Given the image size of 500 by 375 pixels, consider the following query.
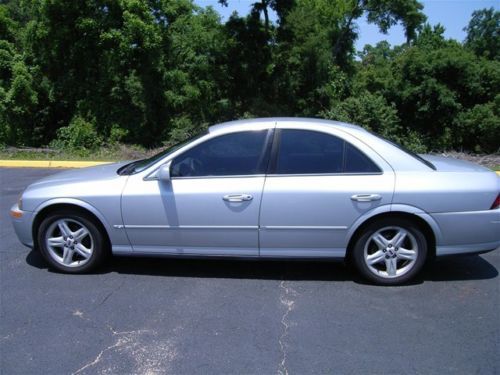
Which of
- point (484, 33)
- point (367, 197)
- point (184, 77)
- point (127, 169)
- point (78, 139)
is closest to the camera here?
point (367, 197)

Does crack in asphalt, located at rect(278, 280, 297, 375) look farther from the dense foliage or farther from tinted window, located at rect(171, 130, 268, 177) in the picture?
the dense foliage

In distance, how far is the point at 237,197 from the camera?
4.33 metres

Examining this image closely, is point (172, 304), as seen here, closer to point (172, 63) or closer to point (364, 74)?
point (172, 63)

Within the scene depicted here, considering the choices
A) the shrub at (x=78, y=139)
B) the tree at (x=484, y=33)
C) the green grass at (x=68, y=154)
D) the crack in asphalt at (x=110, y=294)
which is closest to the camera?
the crack in asphalt at (x=110, y=294)

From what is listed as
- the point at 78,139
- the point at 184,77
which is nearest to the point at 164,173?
the point at 78,139

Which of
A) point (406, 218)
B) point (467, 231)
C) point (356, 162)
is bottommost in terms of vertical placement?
point (467, 231)

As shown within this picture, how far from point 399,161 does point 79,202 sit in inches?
117

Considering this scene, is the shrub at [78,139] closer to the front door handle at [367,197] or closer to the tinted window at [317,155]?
the tinted window at [317,155]

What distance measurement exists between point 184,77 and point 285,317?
19019mm

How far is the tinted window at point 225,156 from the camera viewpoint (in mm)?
4469

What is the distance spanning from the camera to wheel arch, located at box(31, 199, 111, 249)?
14.9 ft

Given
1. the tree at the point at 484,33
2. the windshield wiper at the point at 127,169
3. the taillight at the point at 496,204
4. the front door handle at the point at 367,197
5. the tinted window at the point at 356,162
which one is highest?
the tree at the point at 484,33

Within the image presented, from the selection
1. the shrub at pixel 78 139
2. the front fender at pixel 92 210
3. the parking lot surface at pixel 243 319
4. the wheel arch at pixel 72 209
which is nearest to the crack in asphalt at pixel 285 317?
the parking lot surface at pixel 243 319

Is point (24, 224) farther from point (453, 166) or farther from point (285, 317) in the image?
point (453, 166)
